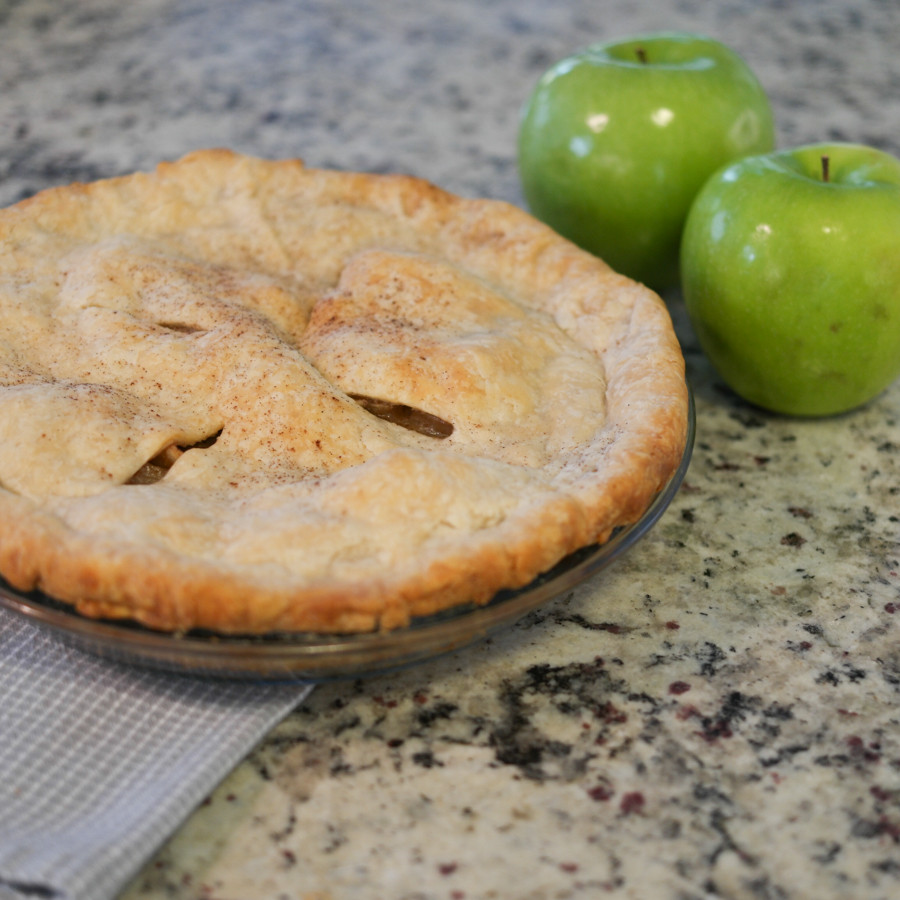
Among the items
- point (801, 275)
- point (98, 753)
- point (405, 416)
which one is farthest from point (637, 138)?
point (98, 753)

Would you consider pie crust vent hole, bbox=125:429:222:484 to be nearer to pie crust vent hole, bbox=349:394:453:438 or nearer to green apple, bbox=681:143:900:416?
pie crust vent hole, bbox=349:394:453:438

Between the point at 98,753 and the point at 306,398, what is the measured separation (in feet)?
1.37

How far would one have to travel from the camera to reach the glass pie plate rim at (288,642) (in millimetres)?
861

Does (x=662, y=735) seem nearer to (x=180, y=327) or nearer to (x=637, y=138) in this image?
(x=180, y=327)

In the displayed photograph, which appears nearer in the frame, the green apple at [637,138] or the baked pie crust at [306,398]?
the baked pie crust at [306,398]

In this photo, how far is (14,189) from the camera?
1.92 m

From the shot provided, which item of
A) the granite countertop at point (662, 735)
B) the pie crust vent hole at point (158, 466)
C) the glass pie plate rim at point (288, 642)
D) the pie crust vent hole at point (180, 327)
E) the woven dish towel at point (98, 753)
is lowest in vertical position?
the granite countertop at point (662, 735)

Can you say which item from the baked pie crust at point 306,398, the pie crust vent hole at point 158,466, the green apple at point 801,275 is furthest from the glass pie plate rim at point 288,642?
the green apple at point 801,275

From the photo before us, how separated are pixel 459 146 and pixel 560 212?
619 mm

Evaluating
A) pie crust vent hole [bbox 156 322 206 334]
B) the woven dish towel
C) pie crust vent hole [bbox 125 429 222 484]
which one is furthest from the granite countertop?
pie crust vent hole [bbox 156 322 206 334]

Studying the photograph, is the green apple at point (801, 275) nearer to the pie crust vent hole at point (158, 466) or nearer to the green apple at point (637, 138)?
the green apple at point (637, 138)

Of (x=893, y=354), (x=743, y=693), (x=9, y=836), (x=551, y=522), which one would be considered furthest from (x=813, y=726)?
(x=9, y=836)

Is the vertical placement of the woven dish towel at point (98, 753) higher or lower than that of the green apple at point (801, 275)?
lower

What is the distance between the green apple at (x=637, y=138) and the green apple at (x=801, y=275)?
0.16 m
